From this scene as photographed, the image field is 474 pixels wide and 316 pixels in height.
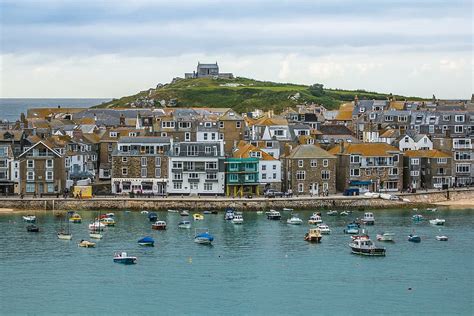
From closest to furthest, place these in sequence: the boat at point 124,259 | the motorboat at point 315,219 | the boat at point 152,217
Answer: the boat at point 124,259 → the motorboat at point 315,219 → the boat at point 152,217

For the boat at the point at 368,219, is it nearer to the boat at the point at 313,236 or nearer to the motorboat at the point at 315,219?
the motorboat at the point at 315,219

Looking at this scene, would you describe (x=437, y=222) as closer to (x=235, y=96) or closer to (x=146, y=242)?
(x=146, y=242)

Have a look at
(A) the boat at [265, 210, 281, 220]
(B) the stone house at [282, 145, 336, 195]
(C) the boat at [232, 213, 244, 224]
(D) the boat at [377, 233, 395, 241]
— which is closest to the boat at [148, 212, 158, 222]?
(C) the boat at [232, 213, 244, 224]

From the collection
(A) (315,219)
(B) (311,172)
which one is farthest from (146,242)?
(B) (311,172)

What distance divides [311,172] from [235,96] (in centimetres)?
8653

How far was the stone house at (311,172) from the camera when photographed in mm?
87562

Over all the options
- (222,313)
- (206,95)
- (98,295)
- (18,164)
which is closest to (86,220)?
(18,164)

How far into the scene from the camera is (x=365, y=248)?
6456cm

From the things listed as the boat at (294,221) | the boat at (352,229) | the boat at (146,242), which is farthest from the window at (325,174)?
the boat at (146,242)

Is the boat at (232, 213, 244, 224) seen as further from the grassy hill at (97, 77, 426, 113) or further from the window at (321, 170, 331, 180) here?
the grassy hill at (97, 77, 426, 113)

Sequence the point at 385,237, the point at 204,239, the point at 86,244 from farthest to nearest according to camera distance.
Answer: the point at 385,237 → the point at 204,239 → the point at 86,244

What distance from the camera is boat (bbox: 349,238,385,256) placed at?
6444cm

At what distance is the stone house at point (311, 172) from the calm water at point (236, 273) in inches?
504

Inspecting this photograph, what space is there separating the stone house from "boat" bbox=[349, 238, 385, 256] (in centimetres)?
2205
